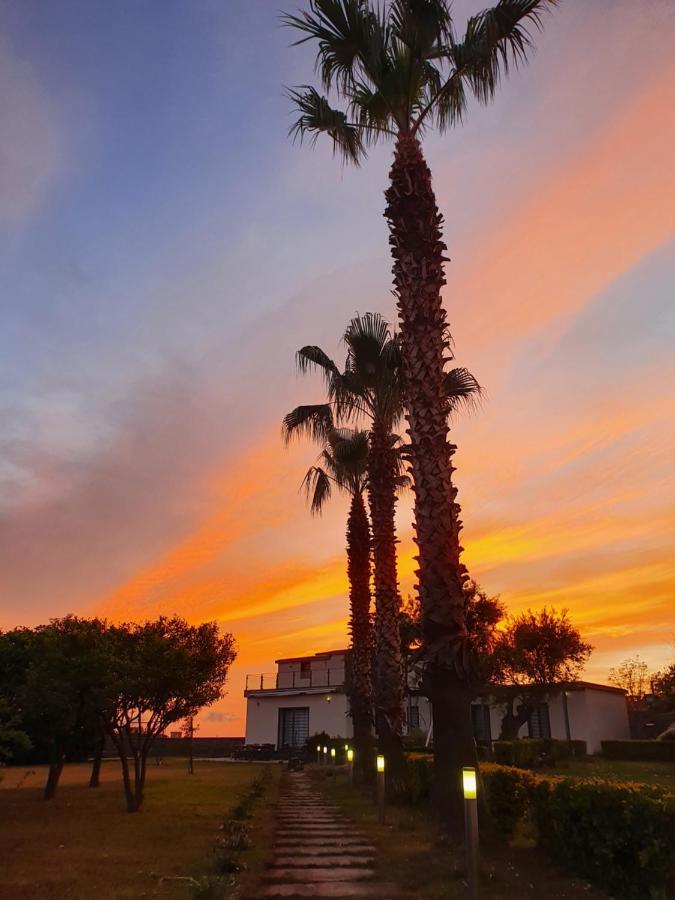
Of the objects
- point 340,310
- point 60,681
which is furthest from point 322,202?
point 60,681

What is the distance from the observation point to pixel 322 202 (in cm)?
1560

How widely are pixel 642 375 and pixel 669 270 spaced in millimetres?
3129

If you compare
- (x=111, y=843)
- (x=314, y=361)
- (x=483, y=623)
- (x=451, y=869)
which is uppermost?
(x=314, y=361)

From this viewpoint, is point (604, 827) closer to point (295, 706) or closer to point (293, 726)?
point (295, 706)

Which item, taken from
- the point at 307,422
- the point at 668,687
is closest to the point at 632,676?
the point at 668,687

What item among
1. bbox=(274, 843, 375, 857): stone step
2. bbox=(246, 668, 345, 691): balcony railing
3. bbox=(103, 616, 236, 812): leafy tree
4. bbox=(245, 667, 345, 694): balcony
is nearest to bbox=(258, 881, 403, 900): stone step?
Answer: bbox=(274, 843, 375, 857): stone step

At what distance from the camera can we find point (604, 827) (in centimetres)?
760

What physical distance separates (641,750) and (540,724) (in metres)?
6.25

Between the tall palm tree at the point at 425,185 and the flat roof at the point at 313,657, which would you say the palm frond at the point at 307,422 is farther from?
the flat roof at the point at 313,657

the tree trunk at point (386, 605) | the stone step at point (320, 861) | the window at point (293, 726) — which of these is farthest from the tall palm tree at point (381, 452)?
the window at point (293, 726)

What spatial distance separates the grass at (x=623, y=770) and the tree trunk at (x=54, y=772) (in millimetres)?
15609

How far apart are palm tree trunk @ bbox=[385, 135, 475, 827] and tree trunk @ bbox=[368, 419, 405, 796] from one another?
7.72 meters

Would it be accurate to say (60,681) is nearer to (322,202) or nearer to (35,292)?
(35,292)

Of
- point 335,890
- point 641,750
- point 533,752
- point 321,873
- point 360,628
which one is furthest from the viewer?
point 641,750
